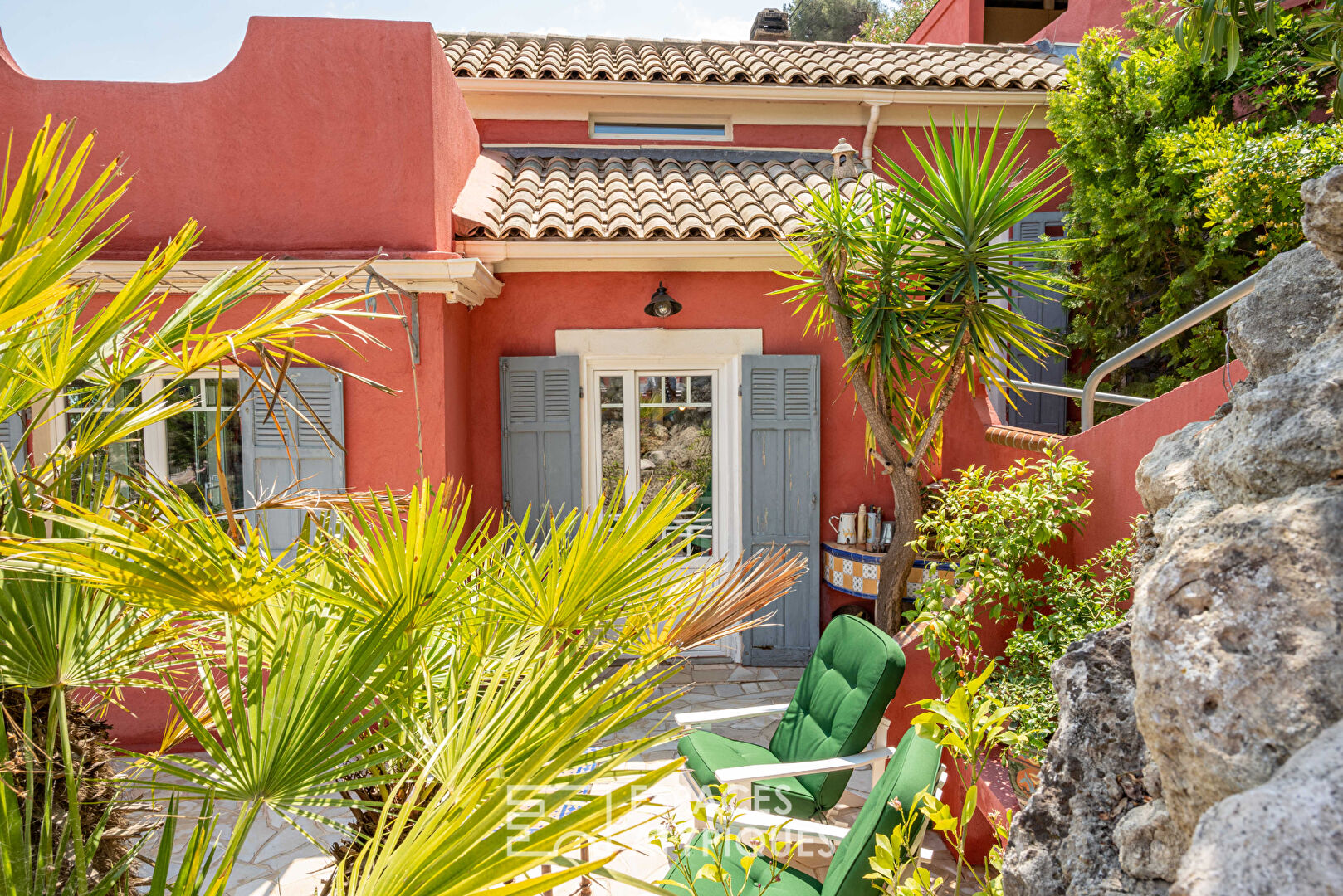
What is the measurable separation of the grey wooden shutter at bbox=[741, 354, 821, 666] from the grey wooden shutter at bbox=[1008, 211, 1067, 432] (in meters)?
2.52

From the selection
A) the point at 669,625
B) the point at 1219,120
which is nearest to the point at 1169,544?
the point at 669,625

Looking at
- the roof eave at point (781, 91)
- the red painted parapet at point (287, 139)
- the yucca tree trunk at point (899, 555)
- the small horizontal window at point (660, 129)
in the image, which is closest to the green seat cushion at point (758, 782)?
the yucca tree trunk at point (899, 555)

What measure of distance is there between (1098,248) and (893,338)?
3.15m

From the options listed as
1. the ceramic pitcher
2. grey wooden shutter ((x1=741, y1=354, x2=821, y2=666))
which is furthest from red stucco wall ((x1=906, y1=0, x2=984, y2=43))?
the ceramic pitcher

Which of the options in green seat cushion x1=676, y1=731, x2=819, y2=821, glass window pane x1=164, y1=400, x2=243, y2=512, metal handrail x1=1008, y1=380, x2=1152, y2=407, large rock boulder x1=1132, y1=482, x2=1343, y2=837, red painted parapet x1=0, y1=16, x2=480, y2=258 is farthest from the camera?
glass window pane x1=164, y1=400, x2=243, y2=512

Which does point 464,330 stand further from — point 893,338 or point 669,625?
point 669,625

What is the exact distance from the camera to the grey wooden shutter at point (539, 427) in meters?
6.17

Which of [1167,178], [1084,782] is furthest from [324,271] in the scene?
[1167,178]

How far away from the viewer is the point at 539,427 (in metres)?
6.20

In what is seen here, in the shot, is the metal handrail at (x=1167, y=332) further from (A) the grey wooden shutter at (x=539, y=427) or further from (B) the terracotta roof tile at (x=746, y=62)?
(B) the terracotta roof tile at (x=746, y=62)

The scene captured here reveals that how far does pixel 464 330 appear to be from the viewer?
6031 millimetres

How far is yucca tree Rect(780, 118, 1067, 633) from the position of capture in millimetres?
4539

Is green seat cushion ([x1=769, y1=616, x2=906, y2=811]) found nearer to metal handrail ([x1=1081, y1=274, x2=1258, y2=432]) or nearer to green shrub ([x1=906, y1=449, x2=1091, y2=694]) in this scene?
green shrub ([x1=906, y1=449, x2=1091, y2=694])

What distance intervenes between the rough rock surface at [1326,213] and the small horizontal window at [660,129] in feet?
22.1
